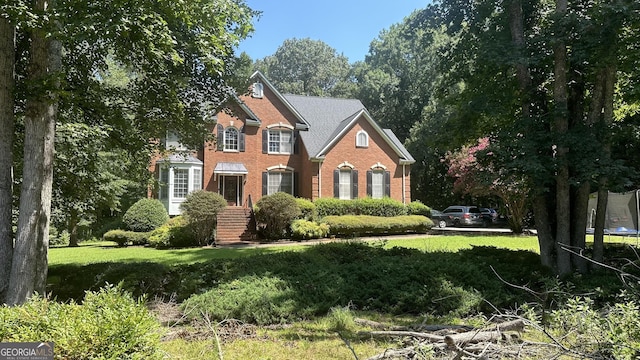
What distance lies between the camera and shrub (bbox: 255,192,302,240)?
1825cm

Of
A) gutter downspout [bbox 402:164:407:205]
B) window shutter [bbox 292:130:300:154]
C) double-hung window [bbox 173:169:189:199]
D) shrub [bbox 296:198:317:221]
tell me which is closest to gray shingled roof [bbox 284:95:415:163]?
window shutter [bbox 292:130:300:154]

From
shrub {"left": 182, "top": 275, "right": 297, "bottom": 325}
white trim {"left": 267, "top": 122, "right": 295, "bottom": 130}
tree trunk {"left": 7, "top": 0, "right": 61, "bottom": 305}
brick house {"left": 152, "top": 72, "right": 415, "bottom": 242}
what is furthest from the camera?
white trim {"left": 267, "top": 122, "right": 295, "bottom": 130}

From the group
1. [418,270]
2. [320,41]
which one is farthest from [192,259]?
[320,41]

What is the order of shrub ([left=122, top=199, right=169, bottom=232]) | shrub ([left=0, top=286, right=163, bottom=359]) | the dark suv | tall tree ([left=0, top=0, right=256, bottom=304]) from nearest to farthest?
shrub ([left=0, top=286, right=163, bottom=359]) → tall tree ([left=0, top=0, right=256, bottom=304]) → shrub ([left=122, top=199, right=169, bottom=232]) → the dark suv

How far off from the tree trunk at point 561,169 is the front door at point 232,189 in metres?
18.4

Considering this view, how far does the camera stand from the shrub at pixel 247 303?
19.8 feet

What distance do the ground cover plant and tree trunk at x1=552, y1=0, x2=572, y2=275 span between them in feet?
1.94

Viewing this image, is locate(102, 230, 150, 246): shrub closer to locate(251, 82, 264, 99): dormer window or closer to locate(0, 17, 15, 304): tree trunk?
locate(251, 82, 264, 99): dormer window

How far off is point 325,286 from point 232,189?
17.8m

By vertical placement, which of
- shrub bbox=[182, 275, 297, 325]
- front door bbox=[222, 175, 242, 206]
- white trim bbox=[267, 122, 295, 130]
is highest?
white trim bbox=[267, 122, 295, 130]

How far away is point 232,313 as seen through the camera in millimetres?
6039

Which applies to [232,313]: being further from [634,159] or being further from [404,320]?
[634,159]

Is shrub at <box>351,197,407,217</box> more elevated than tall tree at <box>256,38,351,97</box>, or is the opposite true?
tall tree at <box>256,38,351,97</box>

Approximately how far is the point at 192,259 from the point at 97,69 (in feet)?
20.2
